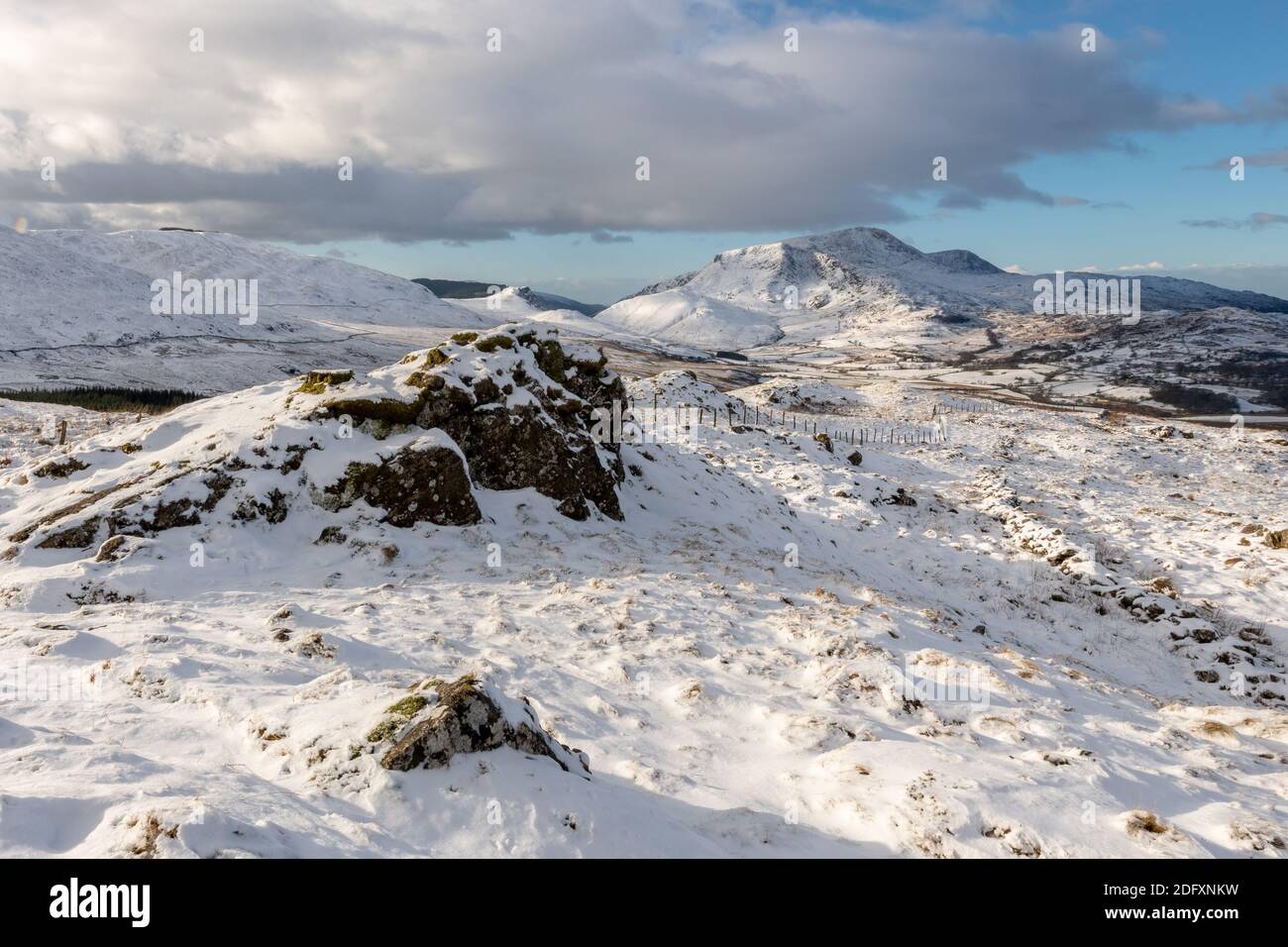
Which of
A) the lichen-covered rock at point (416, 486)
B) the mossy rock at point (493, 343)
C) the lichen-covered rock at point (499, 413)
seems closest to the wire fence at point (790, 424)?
the mossy rock at point (493, 343)

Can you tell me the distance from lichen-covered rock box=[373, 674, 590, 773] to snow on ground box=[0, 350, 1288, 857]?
17 centimetres

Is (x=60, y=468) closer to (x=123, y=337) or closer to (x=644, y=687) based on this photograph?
(x=644, y=687)

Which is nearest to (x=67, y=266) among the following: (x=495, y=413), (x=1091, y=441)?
(x=495, y=413)

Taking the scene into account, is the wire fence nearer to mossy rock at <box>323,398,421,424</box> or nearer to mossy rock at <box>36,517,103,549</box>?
mossy rock at <box>323,398,421,424</box>

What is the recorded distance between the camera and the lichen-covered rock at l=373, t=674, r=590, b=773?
6.02 m

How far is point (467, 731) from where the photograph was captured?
6.15m

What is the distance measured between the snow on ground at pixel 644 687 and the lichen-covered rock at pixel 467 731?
17 cm

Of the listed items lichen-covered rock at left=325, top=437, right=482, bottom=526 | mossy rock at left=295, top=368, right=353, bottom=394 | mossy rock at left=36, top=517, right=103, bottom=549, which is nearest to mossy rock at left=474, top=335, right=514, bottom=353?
mossy rock at left=295, top=368, right=353, bottom=394

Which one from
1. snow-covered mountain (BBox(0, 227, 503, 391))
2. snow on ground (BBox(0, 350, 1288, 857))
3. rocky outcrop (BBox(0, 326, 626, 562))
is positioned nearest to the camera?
snow on ground (BBox(0, 350, 1288, 857))

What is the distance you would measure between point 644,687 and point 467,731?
13.5 ft

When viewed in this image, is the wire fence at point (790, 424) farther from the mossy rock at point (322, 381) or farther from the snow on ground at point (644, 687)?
the mossy rock at point (322, 381)

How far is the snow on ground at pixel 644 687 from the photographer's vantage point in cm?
568

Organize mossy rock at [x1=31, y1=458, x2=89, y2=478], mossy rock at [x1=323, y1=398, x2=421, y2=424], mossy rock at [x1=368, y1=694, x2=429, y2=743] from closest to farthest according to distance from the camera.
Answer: mossy rock at [x1=368, y1=694, x2=429, y2=743] → mossy rock at [x1=31, y1=458, x2=89, y2=478] → mossy rock at [x1=323, y1=398, x2=421, y2=424]

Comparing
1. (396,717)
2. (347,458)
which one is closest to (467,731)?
(396,717)
